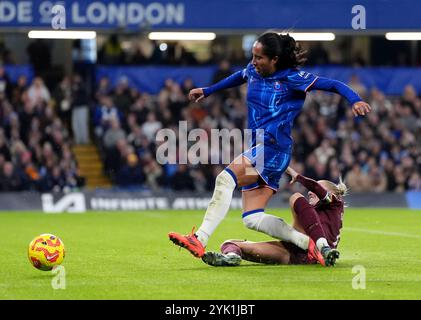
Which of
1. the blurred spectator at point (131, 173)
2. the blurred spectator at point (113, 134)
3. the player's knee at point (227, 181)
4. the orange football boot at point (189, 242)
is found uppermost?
the player's knee at point (227, 181)

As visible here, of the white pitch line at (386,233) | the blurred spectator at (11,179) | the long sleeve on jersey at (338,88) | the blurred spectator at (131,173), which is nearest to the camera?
the long sleeve on jersey at (338,88)

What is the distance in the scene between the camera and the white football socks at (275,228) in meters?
10.0

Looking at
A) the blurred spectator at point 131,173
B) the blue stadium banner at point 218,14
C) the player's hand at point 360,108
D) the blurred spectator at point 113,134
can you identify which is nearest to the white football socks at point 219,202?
the player's hand at point 360,108

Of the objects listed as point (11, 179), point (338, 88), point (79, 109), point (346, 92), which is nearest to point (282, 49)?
point (338, 88)

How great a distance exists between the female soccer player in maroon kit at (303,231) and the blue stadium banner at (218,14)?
10336 mm

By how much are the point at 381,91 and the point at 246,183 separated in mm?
17940

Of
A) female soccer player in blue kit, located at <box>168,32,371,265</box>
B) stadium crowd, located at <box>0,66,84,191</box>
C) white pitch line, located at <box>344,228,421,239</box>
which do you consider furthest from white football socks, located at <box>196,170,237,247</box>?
stadium crowd, located at <box>0,66,84,191</box>

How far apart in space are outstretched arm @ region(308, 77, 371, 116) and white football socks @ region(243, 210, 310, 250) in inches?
52.2

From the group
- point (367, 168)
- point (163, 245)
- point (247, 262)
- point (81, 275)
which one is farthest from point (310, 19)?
point (81, 275)

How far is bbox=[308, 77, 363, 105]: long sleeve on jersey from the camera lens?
9.56 meters

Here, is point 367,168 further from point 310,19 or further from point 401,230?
point 401,230

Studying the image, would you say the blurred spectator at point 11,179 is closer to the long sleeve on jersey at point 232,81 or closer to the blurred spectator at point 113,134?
the blurred spectator at point 113,134

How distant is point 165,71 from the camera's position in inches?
1050

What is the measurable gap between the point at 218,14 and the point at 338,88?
11634mm
